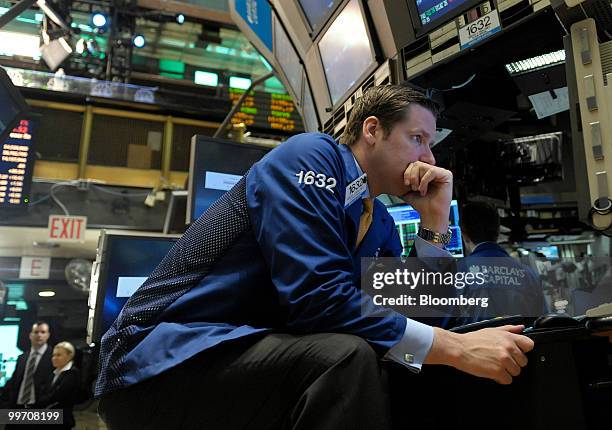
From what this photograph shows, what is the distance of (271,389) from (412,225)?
220 cm

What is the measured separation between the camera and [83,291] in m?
9.51

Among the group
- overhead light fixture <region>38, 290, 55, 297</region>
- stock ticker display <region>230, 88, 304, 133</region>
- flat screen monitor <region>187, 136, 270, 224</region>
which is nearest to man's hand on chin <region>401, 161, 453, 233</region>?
flat screen monitor <region>187, 136, 270, 224</region>

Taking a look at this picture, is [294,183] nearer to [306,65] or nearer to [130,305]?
[130,305]

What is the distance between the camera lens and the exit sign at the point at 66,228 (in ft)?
22.9

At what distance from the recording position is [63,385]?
4.86m

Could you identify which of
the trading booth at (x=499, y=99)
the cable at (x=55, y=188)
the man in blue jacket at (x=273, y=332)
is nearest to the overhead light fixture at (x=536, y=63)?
the trading booth at (x=499, y=99)

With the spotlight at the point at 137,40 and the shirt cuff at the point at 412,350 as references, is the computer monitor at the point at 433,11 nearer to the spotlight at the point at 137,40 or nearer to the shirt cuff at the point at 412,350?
the shirt cuff at the point at 412,350

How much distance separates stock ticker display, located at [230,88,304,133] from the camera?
8.34 m

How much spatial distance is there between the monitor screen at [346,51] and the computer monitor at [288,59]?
0.66m

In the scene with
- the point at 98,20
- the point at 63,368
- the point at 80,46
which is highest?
the point at 98,20

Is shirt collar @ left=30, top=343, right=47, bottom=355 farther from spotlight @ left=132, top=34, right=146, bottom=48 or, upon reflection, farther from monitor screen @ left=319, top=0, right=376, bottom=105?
spotlight @ left=132, top=34, right=146, bottom=48

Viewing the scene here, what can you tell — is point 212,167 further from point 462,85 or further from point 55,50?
point 55,50

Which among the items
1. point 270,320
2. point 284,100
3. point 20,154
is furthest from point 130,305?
point 284,100

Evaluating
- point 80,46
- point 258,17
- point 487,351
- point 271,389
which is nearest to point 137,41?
point 80,46
